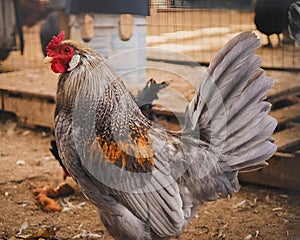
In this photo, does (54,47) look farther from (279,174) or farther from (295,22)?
(279,174)

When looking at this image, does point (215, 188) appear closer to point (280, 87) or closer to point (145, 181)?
point (145, 181)

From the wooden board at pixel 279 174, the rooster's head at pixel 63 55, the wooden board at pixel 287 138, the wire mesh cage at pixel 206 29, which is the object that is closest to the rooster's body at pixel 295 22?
the wire mesh cage at pixel 206 29

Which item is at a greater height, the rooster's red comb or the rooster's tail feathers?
the rooster's red comb

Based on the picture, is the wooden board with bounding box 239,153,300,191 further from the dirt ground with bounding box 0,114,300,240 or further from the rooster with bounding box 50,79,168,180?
the rooster with bounding box 50,79,168,180

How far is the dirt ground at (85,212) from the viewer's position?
5.74ft

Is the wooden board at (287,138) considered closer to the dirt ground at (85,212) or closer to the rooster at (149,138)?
the dirt ground at (85,212)

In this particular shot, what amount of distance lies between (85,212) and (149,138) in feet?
2.21

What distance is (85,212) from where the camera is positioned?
1.97 metres

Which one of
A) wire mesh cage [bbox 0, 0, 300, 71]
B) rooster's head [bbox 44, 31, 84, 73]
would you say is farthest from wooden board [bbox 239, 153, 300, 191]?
rooster's head [bbox 44, 31, 84, 73]

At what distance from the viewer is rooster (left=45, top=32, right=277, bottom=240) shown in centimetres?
135

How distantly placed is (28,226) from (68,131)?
58cm

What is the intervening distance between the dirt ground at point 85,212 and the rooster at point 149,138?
0.33 meters

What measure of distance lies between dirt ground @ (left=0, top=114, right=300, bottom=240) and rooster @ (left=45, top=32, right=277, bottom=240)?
1.09ft

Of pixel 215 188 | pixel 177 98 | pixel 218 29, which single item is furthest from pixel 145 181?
pixel 218 29
